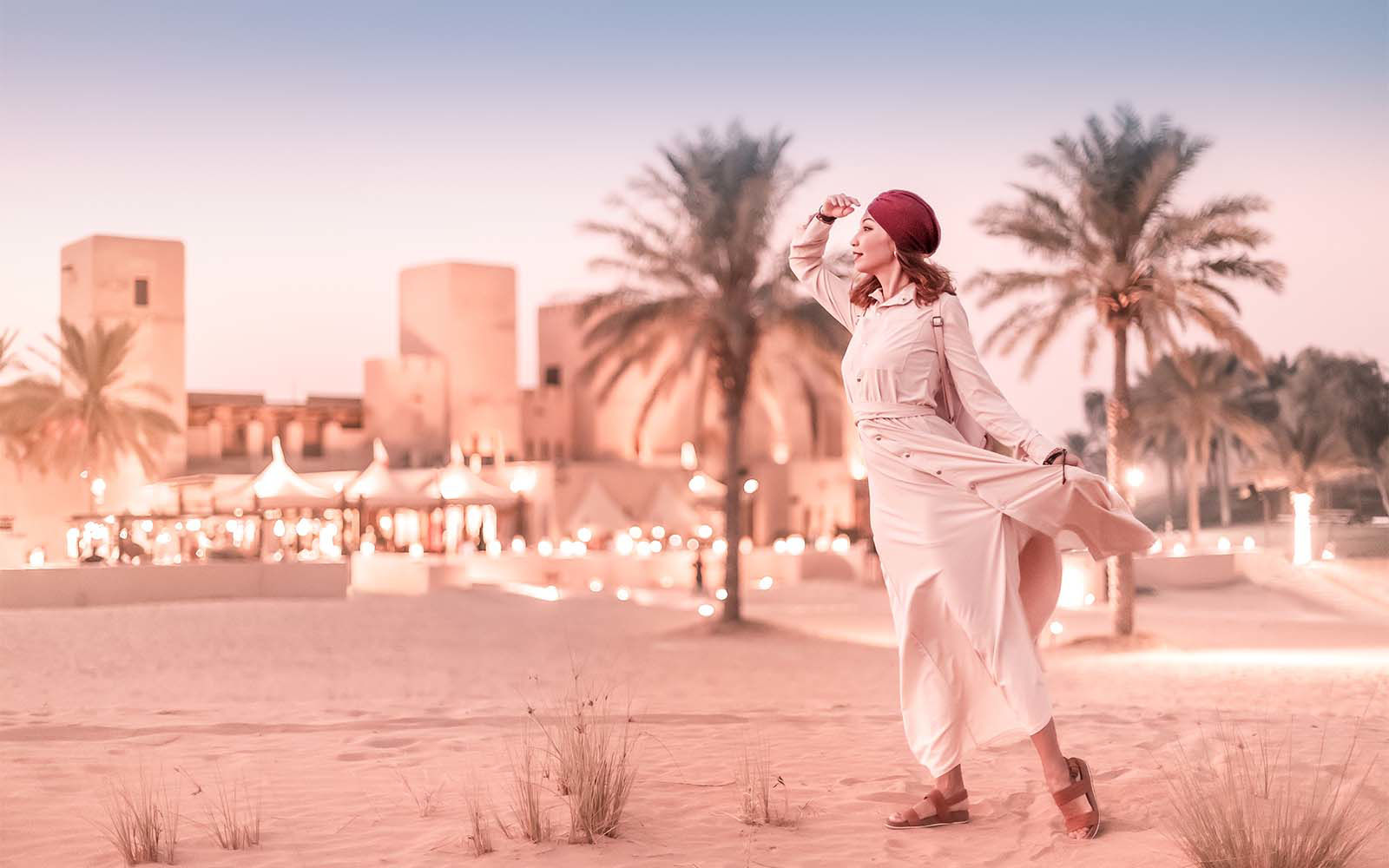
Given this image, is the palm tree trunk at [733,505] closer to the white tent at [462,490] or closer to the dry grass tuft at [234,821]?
the white tent at [462,490]

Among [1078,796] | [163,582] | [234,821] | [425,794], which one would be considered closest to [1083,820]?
[1078,796]

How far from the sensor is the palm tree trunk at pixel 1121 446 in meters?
18.1

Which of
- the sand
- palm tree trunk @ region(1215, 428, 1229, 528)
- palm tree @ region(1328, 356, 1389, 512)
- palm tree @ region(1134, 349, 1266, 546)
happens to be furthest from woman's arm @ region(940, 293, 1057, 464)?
palm tree trunk @ region(1215, 428, 1229, 528)

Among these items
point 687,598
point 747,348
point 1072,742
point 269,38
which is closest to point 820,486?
point 687,598

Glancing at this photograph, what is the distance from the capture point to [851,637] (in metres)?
19.9

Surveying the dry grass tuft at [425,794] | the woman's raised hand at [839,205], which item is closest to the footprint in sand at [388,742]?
the dry grass tuft at [425,794]

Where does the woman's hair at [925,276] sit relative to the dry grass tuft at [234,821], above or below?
above

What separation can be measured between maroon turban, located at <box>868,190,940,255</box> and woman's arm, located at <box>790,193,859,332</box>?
13.9 inches

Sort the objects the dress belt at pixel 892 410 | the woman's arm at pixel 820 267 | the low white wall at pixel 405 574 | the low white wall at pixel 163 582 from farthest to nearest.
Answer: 1. the low white wall at pixel 405 574
2. the low white wall at pixel 163 582
3. the woman's arm at pixel 820 267
4. the dress belt at pixel 892 410

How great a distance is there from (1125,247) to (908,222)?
14.4 metres

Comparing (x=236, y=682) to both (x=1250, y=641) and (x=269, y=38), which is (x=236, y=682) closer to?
(x=269, y=38)

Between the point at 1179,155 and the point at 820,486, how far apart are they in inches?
958

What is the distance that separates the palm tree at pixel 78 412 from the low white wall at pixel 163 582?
30.9 feet

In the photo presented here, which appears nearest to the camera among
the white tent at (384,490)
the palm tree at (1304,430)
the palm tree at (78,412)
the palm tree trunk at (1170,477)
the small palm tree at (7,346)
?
the small palm tree at (7,346)
